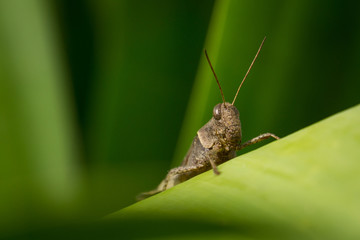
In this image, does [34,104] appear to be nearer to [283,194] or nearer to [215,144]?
[215,144]

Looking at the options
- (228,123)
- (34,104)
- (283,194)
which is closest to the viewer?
(283,194)

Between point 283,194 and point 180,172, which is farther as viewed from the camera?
point 180,172

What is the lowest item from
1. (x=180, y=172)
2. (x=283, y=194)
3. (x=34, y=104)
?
(x=283, y=194)

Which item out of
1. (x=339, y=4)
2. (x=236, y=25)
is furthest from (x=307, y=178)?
(x=339, y=4)

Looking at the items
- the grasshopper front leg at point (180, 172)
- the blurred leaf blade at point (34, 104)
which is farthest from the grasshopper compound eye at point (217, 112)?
the blurred leaf blade at point (34, 104)

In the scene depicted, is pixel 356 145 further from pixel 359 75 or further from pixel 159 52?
pixel 159 52

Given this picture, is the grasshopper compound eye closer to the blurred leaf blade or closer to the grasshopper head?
the grasshopper head

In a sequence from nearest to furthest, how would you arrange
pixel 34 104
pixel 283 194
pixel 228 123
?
pixel 283 194 < pixel 34 104 < pixel 228 123

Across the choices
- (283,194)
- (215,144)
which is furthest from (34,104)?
(283,194)
